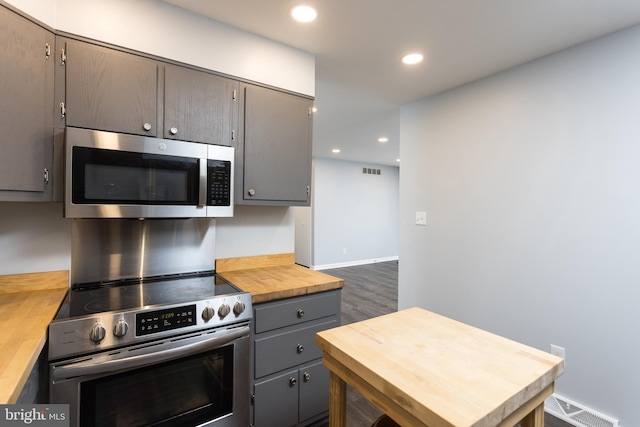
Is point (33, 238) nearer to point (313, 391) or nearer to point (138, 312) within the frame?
point (138, 312)

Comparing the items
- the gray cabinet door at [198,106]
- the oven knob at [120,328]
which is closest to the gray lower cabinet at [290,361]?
the oven knob at [120,328]

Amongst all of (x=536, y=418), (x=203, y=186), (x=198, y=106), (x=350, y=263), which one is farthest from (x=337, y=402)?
(x=350, y=263)

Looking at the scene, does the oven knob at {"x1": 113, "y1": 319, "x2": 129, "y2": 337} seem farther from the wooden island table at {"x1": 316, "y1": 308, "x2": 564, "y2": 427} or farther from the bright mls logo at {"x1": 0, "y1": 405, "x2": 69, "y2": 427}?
the wooden island table at {"x1": 316, "y1": 308, "x2": 564, "y2": 427}

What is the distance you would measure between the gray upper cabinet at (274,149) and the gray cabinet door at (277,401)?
1.07 m

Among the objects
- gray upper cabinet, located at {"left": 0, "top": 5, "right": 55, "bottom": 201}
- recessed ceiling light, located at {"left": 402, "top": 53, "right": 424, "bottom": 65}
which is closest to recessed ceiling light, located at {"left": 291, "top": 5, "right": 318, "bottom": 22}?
recessed ceiling light, located at {"left": 402, "top": 53, "right": 424, "bottom": 65}

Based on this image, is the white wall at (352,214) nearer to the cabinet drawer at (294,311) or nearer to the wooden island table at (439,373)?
the cabinet drawer at (294,311)

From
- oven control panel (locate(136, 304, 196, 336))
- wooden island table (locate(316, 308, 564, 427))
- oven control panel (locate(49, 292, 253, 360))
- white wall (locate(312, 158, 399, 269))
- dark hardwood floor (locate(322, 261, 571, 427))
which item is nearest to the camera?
wooden island table (locate(316, 308, 564, 427))

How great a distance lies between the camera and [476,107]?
2586 millimetres

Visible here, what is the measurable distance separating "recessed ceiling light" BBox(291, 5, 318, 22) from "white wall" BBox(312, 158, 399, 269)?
4.61 metres

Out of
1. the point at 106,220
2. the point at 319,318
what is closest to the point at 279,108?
the point at 106,220

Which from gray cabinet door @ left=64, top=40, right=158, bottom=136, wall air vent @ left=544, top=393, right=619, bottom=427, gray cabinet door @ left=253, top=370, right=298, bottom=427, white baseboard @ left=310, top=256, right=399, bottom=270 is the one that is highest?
gray cabinet door @ left=64, top=40, right=158, bottom=136

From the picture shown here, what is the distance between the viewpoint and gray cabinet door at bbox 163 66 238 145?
1.62 metres

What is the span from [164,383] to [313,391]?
857 millimetres

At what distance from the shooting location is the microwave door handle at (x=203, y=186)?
163cm
